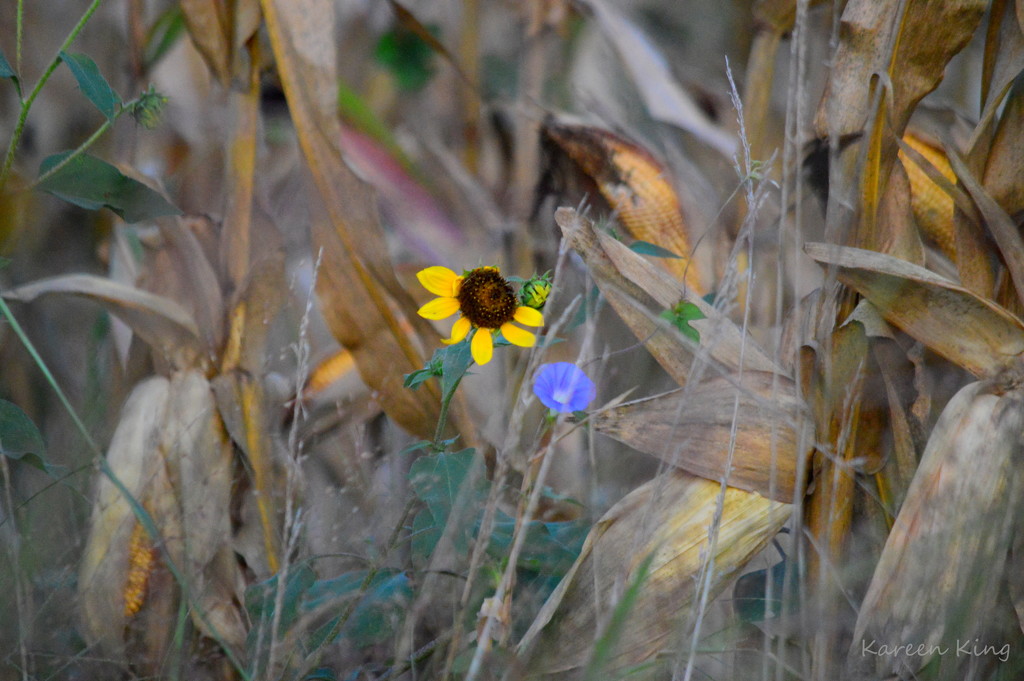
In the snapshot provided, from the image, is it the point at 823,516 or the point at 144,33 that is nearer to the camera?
Result: the point at 823,516

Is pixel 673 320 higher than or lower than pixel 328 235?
lower

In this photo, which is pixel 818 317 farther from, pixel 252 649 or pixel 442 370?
pixel 252 649

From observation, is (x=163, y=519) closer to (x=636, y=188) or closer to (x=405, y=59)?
(x=636, y=188)

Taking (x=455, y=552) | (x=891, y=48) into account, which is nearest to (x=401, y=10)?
(x=891, y=48)

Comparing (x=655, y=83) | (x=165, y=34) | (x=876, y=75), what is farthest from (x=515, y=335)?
(x=165, y=34)

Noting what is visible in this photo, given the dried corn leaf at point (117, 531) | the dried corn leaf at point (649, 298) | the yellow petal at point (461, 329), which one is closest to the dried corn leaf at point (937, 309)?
the dried corn leaf at point (649, 298)

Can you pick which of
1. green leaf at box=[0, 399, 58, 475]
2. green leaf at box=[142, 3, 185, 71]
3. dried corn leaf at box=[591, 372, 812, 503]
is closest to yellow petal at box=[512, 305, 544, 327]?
dried corn leaf at box=[591, 372, 812, 503]
